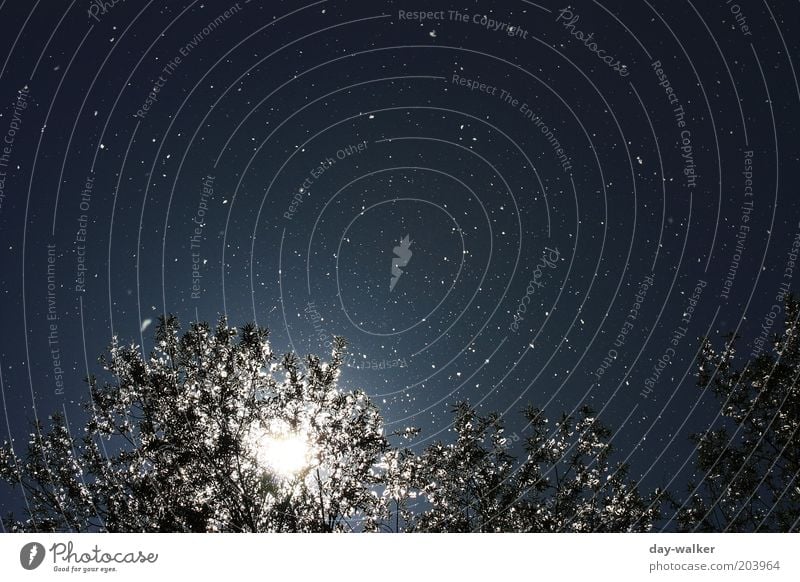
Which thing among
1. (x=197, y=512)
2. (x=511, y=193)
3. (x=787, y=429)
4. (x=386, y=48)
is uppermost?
(x=386, y=48)
